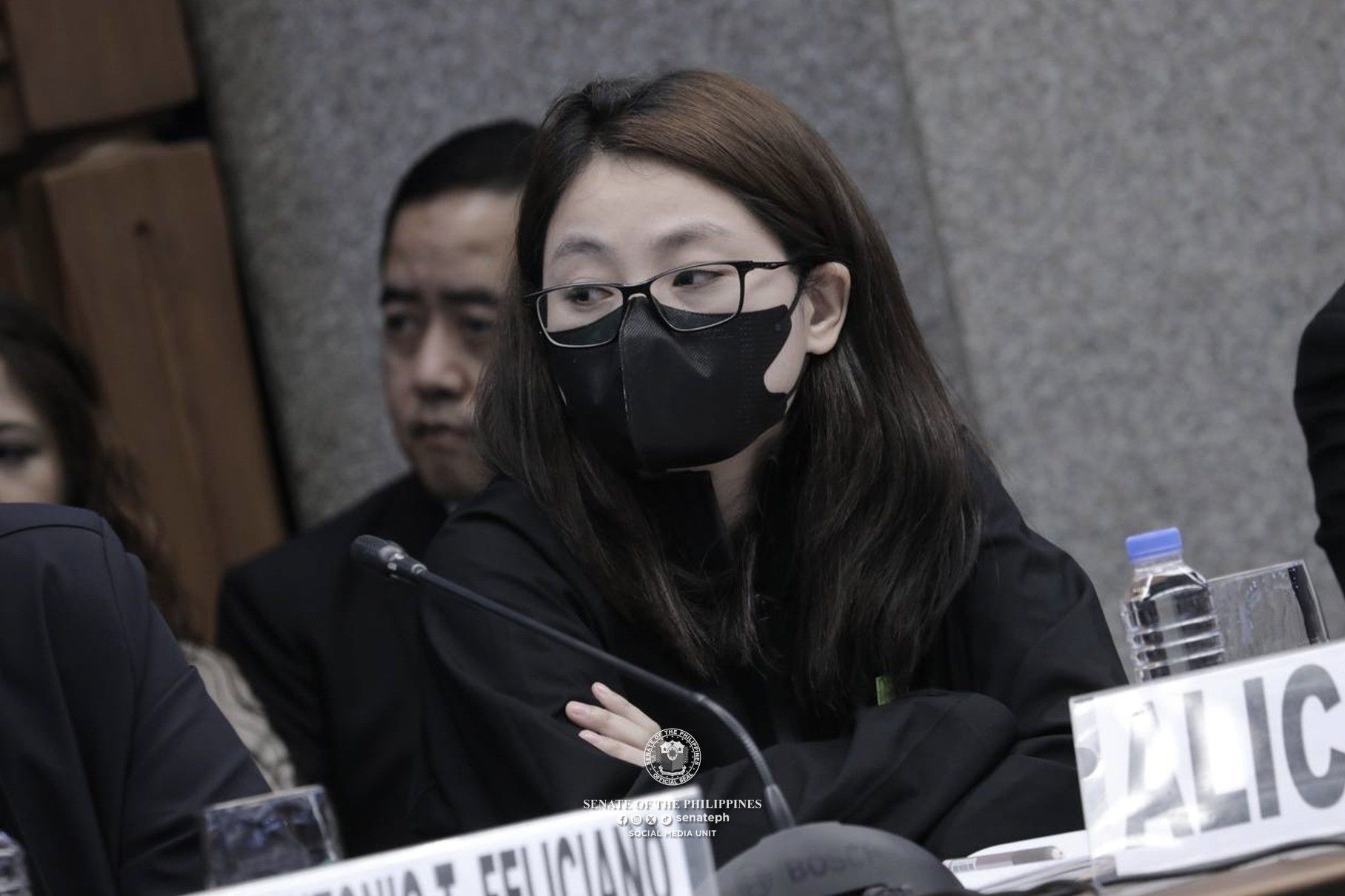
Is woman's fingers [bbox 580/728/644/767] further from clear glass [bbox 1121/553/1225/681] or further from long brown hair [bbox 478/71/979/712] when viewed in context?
clear glass [bbox 1121/553/1225/681]

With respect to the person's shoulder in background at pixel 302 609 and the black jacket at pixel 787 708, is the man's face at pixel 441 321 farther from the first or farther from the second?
the black jacket at pixel 787 708

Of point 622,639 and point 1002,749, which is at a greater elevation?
point 622,639

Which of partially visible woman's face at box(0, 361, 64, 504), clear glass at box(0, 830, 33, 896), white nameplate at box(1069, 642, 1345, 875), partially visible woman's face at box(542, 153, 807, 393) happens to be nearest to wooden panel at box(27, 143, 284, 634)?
partially visible woman's face at box(0, 361, 64, 504)

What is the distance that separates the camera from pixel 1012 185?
3434 mm

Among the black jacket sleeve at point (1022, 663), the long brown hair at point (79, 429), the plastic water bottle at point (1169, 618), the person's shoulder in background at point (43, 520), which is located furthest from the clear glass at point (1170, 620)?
the long brown hair at point (79, 429)

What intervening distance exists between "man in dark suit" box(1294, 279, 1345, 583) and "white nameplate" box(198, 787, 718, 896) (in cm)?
129

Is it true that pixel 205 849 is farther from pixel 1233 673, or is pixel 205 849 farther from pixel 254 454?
pixel 254 454

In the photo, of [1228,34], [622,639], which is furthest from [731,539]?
[1228,34]

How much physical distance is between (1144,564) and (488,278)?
1.58 m

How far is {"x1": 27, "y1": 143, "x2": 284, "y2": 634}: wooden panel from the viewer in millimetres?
3428

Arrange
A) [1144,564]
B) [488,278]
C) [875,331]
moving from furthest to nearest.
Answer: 1. [488,278]
2. [875,331]
3. [1144,564]

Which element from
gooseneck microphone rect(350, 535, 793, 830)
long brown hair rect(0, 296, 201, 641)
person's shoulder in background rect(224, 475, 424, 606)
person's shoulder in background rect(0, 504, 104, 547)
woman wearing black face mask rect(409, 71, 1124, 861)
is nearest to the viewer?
gooseneck microphone rect(350, 535, 793, 830)

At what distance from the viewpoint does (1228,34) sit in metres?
3.52

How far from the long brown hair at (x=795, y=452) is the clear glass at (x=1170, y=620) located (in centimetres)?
27
